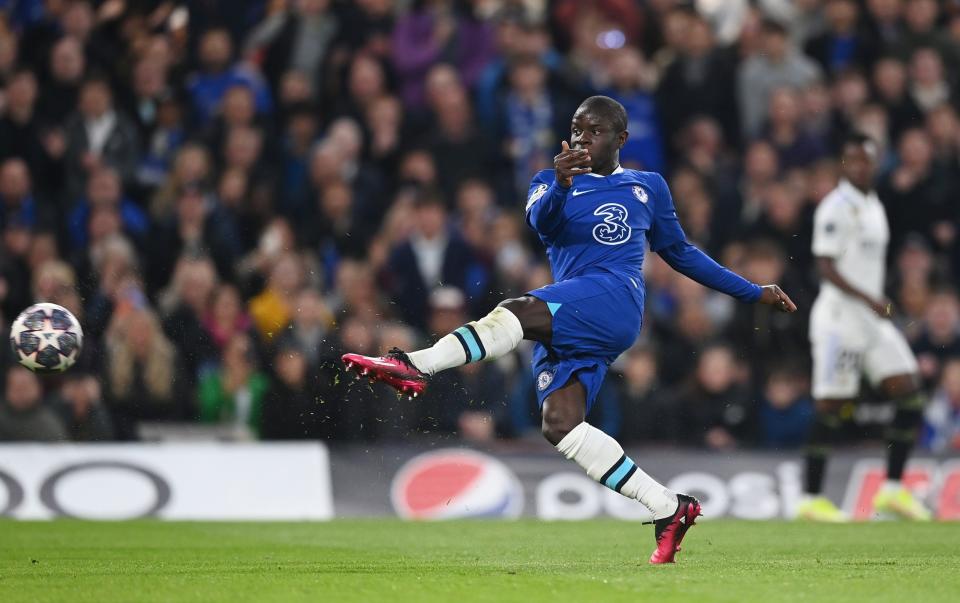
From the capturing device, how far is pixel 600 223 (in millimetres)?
7652

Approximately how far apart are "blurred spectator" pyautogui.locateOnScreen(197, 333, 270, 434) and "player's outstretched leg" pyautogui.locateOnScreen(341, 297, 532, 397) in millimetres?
5313

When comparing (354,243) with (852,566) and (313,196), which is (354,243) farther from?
(852,566)

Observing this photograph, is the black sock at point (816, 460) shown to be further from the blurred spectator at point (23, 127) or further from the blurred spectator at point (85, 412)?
the blurred spectator at point (23, 127)

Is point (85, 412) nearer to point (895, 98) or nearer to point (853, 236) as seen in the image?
point (853, 236)

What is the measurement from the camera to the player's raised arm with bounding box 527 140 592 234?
713 cm

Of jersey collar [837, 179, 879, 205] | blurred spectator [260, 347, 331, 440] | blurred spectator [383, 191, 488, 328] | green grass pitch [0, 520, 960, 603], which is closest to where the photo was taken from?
green grass pitch [0, 520, 960, 603]

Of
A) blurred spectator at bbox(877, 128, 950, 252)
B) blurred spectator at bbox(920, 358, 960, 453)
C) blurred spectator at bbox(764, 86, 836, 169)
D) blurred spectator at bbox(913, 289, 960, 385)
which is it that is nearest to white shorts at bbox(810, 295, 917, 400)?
blurred spectator at bbox(920, 358, 960, 453)

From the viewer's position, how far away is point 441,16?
15.8 m

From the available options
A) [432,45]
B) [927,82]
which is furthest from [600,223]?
[927,82]

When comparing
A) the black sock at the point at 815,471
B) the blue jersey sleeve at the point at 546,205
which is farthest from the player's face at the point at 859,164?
the blue jersey sleeve at the point at 546,205

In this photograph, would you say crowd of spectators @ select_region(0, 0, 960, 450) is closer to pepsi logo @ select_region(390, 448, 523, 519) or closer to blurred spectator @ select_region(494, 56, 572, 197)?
blurred spectator @ select_region(494, 56, 572, 197)

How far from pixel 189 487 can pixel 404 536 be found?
2767 millimetres

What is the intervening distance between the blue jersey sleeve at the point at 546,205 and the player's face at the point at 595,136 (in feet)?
0.74

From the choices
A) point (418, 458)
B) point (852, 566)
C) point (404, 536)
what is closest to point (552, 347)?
point (852, 566)
